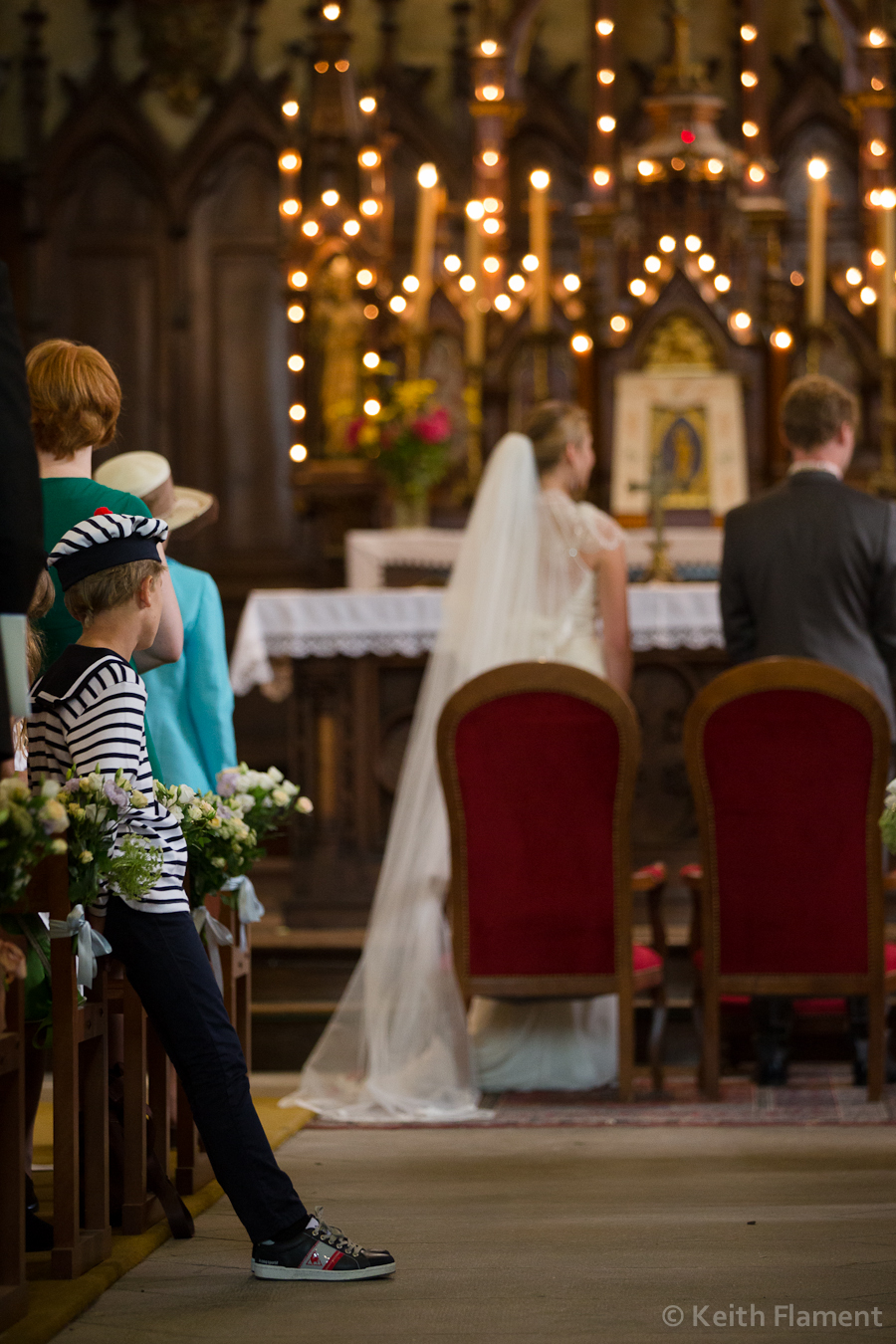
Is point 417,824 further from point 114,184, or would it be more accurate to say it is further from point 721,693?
point 114,184

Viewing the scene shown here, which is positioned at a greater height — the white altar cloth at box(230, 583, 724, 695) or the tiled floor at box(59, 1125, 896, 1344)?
the white altar cloth at box(230, 583, 724, 695)

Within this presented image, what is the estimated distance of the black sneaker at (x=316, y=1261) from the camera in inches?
113

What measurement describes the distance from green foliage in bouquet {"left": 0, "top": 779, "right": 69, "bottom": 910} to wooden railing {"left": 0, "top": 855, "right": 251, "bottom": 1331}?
256mm

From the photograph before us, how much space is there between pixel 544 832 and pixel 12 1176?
2229mm

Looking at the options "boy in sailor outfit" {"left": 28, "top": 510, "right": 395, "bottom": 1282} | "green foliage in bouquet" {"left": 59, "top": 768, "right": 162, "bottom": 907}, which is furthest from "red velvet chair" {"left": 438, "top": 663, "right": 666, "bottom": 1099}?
"green foliage in bouquet" {"left": 59, "top": 768, "right": 162, "bottom": 907}

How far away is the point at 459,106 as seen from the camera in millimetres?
9336

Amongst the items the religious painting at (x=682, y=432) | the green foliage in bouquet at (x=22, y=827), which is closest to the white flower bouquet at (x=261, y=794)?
the green foliage in bouquet at (x=22, y=827)

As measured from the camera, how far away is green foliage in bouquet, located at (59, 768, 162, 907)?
2797 millimetres

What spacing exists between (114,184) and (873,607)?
18.9ft

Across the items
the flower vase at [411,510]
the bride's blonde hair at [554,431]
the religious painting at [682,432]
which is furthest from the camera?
the religious painting at [682,432]

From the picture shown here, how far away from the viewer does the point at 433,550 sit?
7.25 metres

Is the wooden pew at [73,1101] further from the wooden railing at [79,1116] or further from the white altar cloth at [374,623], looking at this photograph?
the white altar cloth at [374,623]

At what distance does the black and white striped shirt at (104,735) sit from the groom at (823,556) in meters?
2.49

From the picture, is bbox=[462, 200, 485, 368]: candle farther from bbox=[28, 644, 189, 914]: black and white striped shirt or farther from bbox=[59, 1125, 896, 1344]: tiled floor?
bbox=[28, 644, 189, 914]: black and white striped shirt
